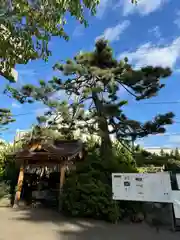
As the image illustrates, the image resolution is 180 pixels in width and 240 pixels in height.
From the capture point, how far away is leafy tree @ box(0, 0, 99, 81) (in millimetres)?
2465

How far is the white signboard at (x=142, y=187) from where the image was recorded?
632 cm

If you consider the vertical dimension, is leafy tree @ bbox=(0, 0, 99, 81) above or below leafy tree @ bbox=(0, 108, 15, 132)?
below

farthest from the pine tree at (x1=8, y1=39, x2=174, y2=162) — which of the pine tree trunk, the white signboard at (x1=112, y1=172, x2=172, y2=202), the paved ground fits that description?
the paved ground

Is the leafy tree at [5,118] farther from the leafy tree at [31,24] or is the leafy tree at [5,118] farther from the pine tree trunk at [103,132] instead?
the leafy tree at [31,24]

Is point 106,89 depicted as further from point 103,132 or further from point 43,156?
point 43,156

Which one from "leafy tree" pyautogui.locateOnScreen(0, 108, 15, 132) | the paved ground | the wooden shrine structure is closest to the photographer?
the paved ground

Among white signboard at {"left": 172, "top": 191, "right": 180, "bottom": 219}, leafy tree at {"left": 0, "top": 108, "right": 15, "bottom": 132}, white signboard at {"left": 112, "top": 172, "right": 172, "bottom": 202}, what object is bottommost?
white signboard at {"left": 172, "top": 191, "right": 180, "bottom": 219}

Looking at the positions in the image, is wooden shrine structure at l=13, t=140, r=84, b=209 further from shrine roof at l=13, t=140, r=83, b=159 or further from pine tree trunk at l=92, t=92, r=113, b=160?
pine tree trunk at l=92, t=92, r=113, b=160

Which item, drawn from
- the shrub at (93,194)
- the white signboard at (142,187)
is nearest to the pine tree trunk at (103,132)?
the shrub at (93,194)

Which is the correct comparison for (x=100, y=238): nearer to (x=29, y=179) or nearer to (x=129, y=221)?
(x=129, y=221)

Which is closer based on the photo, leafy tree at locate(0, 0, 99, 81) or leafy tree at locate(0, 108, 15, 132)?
leafy tree at locate(0, 0, 99, 81)

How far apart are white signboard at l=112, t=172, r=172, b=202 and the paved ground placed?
801 mm

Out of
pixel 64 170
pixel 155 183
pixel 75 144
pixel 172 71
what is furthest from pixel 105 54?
pixel 155 183

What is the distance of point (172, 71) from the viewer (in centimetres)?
972
